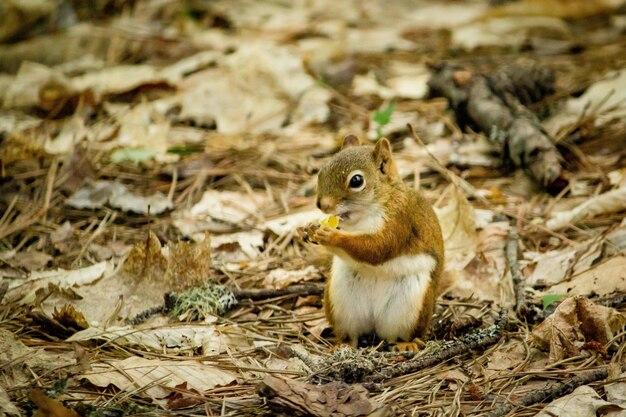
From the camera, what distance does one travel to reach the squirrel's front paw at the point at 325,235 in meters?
3.17

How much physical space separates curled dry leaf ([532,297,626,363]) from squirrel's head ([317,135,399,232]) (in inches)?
30.6

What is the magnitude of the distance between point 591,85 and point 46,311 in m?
3.66

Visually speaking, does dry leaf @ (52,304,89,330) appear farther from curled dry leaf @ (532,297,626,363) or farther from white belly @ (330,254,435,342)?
curled dry leaf @ (532,297,626,363)

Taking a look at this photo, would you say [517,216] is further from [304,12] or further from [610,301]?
[304,12]

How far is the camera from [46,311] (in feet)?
10.7

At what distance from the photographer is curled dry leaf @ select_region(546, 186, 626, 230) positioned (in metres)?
3.94

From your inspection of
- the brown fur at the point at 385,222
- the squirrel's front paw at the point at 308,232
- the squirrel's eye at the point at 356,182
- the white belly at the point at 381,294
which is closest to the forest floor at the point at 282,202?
the white belly at the point at 381,294

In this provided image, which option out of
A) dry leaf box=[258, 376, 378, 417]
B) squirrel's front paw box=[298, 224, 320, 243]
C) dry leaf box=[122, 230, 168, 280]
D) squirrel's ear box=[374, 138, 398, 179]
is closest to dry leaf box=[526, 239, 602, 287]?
squirrel's ear box=[374, 138, 398, 179]

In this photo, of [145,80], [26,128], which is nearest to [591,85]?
[145,80]

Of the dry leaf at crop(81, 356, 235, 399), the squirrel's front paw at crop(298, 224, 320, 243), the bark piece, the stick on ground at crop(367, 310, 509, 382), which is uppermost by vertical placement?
the bark piece

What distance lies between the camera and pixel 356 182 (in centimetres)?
329

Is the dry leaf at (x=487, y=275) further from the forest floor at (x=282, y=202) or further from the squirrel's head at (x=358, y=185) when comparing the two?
the squirrel's head at (x=358, y=185)

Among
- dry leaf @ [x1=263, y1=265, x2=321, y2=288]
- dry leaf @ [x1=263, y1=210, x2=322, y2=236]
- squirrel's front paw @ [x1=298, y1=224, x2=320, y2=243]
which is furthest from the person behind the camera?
dry leaf @ [x1=263, y1=210, x2=322, y2=236]

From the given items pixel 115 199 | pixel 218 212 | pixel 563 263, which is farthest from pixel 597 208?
pixel 115 199
